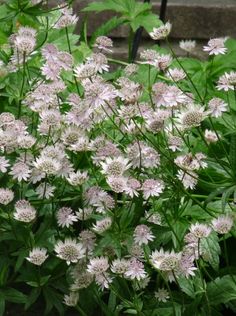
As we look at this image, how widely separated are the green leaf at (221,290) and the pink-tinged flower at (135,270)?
22cm

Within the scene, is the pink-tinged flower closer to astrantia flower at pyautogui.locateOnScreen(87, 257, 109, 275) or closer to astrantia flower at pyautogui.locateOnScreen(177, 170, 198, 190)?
astrantia flower at pyautogui.locateOnScreen(87, 257, 109, 275)

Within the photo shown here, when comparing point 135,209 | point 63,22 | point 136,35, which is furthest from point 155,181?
point 136,35

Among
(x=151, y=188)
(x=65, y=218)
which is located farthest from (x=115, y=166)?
(x=65, y=218)

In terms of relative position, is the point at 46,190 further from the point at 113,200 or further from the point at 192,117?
the point at 192,117

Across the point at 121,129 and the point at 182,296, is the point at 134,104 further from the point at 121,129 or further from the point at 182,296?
the point at 182,296

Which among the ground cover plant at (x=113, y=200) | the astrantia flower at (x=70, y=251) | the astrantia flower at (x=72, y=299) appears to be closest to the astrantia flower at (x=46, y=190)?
the ground cover plant at (x=113, y=200)

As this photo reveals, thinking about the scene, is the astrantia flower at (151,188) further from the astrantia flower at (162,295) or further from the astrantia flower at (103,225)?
the astrantia flower at (162,295)

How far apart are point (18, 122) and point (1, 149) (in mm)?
83

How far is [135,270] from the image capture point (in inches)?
83.7

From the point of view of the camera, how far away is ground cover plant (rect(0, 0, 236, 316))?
2.19 m

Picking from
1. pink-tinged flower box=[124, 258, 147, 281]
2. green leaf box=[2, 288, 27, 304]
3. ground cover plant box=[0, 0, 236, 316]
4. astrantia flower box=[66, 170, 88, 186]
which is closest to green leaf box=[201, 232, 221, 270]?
ground cover plant box=[0, 0, 236, 316]

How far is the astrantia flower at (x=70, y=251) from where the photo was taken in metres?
2.21

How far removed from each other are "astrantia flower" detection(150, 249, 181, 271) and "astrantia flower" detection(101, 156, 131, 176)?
0.20 meters

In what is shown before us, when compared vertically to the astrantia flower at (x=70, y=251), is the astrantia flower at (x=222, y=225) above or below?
above
